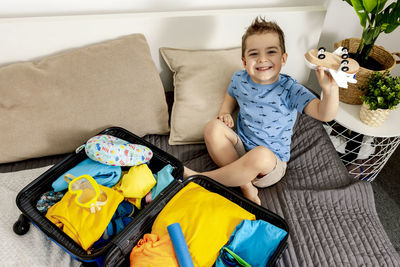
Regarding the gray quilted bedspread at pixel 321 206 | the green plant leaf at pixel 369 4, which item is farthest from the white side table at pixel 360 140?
the green plant leaf at pixel 369 4

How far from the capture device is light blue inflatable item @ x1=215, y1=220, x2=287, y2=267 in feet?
2.65

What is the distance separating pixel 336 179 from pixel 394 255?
0.31 metres

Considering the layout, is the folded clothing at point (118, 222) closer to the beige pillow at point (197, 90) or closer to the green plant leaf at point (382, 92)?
the beige pillow at point (197, 90)

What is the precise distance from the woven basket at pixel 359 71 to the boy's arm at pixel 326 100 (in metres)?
0.47

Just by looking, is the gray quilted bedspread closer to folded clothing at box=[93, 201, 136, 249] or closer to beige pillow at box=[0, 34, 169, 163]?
beige pillow at box=[0, 34, 169, 163]

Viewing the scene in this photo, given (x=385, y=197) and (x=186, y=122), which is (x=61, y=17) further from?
(x=385, y=197)

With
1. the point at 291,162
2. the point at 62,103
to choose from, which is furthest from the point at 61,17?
the point at 291,162

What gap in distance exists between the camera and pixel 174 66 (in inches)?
50.7

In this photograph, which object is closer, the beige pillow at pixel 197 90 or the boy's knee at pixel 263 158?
the boy's knee at pixel 263 158

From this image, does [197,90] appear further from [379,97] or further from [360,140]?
[360,140]

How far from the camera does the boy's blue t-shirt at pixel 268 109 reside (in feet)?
3.52

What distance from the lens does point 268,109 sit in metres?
1.10

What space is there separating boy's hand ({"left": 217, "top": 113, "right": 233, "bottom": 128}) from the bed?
0.18 ft

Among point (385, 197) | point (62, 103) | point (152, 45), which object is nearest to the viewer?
point (62, 103)
